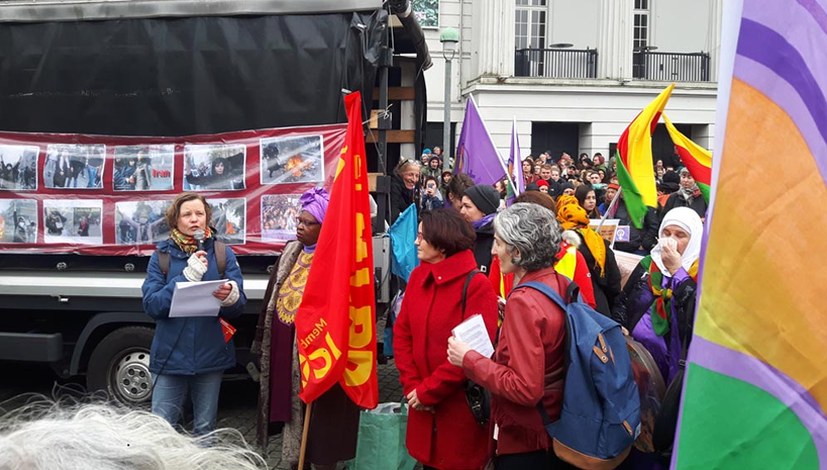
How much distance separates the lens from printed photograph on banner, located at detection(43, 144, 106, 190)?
5637 millimetres

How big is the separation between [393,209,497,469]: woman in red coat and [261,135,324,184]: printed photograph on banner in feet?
5.68

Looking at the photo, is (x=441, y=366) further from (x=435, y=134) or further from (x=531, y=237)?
(x=435, y=134)

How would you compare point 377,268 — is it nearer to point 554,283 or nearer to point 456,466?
point 456,466

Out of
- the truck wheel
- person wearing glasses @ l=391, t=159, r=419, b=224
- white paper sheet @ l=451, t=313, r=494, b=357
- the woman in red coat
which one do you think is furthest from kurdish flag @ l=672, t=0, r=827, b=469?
person wearing glasses @ l=391, t=159, r=419, b=224

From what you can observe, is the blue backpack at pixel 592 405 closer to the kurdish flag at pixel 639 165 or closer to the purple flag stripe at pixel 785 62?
the purple flag stripe at pixel 785 62

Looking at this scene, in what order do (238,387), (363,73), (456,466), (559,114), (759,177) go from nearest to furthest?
(759,177) → (456,466) → (363,73) → (238,387) → (559,114)

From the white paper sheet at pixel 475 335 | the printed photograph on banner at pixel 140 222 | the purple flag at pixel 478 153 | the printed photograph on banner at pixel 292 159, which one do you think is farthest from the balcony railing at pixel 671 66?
the white paper sheet at pixel 475 335

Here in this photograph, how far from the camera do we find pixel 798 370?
5.20 feet

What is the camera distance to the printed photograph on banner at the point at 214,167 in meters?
5.57

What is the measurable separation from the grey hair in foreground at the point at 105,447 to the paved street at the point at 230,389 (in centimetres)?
439

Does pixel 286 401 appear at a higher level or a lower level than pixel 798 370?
lower

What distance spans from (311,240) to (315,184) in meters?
0.98

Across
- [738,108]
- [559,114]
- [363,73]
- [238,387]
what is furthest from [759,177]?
[559,114]

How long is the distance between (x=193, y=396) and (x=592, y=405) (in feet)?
8.37
